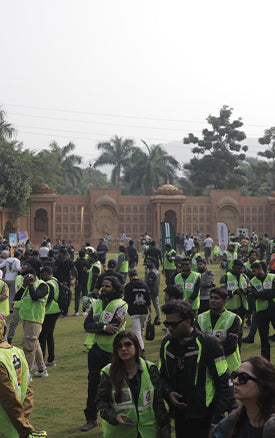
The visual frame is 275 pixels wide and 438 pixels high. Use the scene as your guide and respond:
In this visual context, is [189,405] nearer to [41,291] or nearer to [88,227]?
[41,291]

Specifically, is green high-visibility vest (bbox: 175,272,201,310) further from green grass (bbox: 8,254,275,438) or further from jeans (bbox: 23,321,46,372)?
jeans (bbox: 23,321,46,372)

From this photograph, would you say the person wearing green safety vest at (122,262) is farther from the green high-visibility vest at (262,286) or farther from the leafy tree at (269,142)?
the leafy tree at (269,142)

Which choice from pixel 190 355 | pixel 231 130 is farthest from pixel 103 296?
pixel 231 130

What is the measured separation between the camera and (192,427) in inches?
148

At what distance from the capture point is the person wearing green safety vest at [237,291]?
817 cm

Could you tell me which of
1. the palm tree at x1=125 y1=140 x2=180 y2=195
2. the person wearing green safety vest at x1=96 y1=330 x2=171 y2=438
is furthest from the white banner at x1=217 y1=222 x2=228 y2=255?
the person wearing green safety vest at x1=96 y1=330 x2=171 y2=438

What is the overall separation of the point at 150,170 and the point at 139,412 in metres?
42.3

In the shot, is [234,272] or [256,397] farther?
[234,272]

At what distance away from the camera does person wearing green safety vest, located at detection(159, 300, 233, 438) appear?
12.2ft

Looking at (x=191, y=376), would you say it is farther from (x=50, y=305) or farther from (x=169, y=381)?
(x=50, y=305)

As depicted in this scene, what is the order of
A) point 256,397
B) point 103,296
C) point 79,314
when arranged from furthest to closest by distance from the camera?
point 79,314
point 103,296
point 256,397

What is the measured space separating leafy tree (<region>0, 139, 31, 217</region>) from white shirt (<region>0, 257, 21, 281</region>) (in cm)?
2009

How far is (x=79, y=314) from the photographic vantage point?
14.2 m

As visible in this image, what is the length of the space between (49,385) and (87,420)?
196 cm
